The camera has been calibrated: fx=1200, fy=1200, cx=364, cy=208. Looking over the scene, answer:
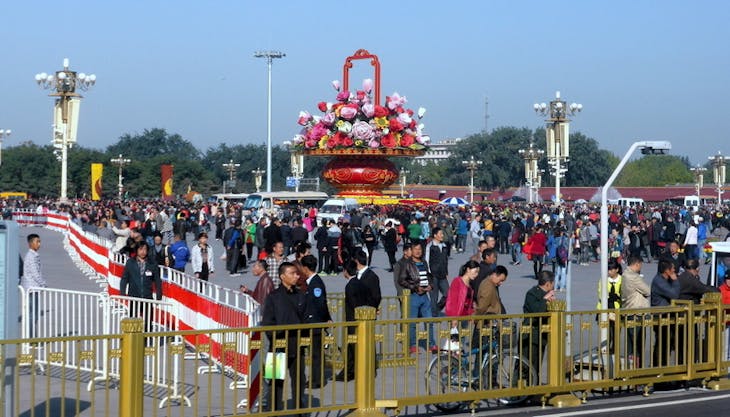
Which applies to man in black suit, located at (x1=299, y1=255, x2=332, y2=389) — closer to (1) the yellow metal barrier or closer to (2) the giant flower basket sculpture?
(1) the yellow metal barrier

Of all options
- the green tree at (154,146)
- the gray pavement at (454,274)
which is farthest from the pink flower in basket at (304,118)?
the green tree at (154,146)

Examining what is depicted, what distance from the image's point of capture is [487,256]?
15555 mm

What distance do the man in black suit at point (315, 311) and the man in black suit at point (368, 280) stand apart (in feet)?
2.03

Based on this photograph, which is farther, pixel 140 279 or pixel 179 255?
pixel 179 255

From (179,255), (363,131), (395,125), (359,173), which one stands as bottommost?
(179,255)

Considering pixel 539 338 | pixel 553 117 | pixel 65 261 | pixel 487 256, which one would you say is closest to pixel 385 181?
pixel 553 117

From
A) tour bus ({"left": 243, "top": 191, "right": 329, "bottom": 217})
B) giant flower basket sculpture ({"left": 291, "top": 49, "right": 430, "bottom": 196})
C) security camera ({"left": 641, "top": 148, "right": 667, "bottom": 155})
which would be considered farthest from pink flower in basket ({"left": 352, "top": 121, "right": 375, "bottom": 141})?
security camera ({"left": 641, "top": 148, "right": 667, "bottom": 155})

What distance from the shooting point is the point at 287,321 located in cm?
1025

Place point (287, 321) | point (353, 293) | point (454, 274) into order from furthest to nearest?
point (454, 274) < point (353, 293) < point (287, 321)

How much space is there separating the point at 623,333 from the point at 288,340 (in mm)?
3946

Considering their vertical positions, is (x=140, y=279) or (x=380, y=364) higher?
(x=140, y=279)

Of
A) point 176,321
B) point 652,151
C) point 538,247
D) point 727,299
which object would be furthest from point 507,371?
point 538,247

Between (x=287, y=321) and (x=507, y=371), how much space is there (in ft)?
7.65

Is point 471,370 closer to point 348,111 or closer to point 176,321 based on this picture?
point 176,321
